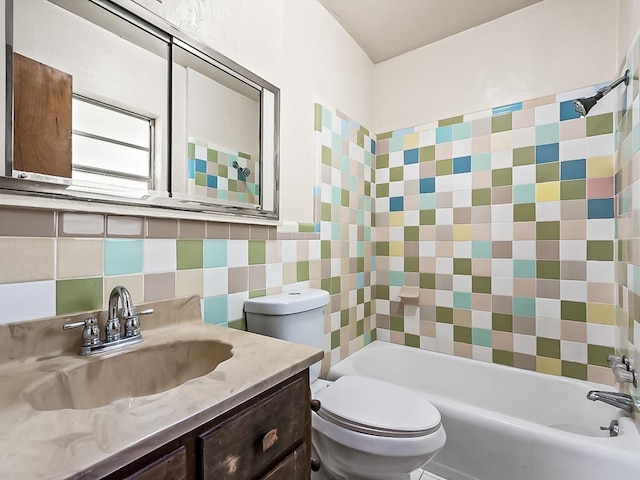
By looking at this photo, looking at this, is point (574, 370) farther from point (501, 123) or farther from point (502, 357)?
point (501, 123)

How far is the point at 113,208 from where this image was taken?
0.86 m

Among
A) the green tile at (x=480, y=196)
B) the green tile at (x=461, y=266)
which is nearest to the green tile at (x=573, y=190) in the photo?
the green tile at (x=480, y=196)

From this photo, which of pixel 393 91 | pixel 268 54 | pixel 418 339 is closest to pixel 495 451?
pixel 418 339

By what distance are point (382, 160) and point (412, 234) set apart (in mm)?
586

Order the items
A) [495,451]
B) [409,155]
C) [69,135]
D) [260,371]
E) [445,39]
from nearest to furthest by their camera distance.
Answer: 1. [260,371]
2. [69,135]
3. [495,451]
4. [445,39]
5. [409,155]

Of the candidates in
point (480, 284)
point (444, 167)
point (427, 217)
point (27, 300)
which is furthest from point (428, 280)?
point (27, 300)

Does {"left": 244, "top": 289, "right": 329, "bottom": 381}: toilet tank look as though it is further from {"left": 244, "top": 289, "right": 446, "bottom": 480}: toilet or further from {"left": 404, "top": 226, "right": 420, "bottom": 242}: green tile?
{"left": 404, "top": 226, "right": 420, "bottom": 242}: green tile

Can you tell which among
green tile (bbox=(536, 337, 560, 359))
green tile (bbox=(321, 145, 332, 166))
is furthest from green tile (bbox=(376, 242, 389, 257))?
green tile (bbox=(536, 337, 560, 359))

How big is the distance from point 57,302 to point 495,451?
1.62 metres

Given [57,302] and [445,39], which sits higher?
[445,39]

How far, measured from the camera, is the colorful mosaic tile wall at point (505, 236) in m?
1.63

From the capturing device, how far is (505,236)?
6.08ft

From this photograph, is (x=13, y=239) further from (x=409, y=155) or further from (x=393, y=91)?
(x=393, y=91)

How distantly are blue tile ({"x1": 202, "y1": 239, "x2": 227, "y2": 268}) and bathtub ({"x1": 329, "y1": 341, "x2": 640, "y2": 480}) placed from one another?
0.97 m
